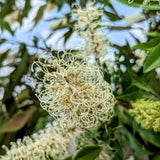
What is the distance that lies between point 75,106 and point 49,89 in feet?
0.17

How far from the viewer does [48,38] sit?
83cm

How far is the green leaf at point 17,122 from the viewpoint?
2.27ft

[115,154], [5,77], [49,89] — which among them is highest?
[49,89]

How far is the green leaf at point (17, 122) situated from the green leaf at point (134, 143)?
0.23m

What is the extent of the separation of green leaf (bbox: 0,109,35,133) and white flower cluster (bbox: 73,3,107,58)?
0.23 metres

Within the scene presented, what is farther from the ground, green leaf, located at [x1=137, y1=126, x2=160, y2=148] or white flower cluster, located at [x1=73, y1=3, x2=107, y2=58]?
white flower cluster, located at [x1=73, y1=3, x2=107, y2=58]

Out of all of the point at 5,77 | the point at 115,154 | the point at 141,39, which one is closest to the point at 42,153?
the point at 115,154

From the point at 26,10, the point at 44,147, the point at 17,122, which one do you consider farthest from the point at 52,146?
the point at 26,10

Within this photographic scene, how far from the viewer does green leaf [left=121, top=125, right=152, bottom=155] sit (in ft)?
2.05

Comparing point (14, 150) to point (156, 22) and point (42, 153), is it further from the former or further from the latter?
point (156, 22)

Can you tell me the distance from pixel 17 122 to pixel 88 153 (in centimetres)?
24

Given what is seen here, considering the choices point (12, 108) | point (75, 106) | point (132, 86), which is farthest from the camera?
point (12, 108)

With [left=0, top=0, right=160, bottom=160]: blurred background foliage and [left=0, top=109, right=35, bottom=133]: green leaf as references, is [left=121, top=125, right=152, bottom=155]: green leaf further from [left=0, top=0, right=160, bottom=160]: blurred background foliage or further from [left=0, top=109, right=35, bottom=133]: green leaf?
[left=0, top=109, right=35, bottom=133]: green leaf

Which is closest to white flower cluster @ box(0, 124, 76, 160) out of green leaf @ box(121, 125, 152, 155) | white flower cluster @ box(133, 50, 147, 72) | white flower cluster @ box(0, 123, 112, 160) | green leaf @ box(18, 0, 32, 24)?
white flower cluster @ box(0, 123, 112, 160)
